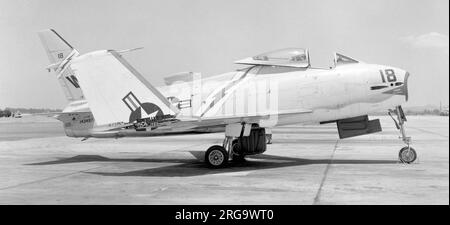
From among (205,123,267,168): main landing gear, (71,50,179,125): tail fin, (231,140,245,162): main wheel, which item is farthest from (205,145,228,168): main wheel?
(71,50,179,125): tail fin

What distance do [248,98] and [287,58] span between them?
172 cm

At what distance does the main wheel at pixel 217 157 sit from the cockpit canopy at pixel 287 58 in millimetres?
2740

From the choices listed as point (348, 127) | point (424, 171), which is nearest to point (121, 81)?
point (348, 127)

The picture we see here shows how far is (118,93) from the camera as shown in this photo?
497 inches

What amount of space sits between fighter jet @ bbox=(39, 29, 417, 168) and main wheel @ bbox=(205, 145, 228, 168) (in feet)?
0.10

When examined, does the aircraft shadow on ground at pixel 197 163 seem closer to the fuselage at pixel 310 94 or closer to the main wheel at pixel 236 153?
the main wheel at pixel 236 153

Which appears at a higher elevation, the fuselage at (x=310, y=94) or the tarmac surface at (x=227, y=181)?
the fuselage at (x=310, y=94)

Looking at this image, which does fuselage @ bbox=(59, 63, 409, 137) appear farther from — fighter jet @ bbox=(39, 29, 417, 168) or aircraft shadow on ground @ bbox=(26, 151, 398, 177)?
aircraft shadow on ground @ bbox=(26, 151, 398, 177)

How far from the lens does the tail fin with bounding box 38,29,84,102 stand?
15820mm

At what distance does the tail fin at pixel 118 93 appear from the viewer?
12.6m

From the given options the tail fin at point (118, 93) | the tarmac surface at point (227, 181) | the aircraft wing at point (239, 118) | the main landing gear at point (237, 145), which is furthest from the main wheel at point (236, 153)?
the tail fin at point (118, 93)

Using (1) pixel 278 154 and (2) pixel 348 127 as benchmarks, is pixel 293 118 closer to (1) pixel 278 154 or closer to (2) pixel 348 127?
(2) pixel 348 127
